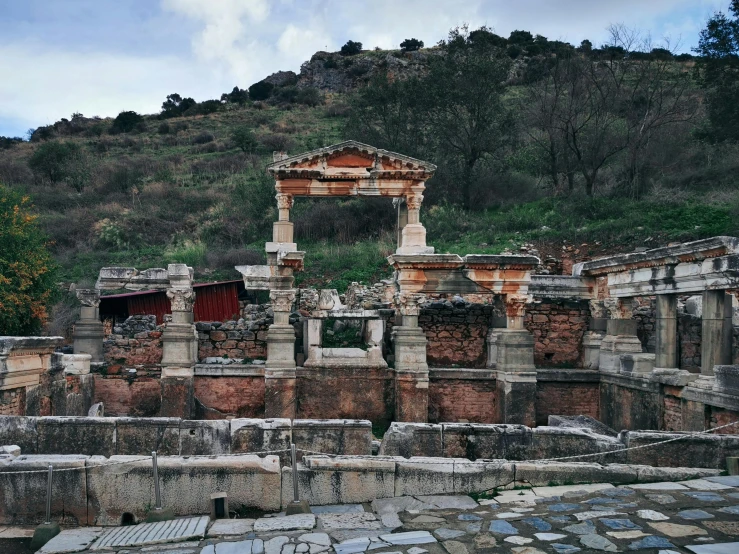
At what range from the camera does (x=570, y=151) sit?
26672mm

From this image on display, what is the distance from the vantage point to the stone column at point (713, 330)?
1110 cm

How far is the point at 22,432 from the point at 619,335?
40.3 feet

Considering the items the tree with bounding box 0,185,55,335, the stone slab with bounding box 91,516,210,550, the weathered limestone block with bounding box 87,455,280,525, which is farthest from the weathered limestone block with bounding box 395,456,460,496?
the tree with bounding box 0,185,55,335

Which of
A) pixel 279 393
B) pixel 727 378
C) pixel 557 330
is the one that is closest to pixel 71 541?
pixel 279 393

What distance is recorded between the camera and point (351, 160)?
15312mm

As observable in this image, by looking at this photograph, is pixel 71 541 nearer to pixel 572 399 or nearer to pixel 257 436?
pixel 257 436

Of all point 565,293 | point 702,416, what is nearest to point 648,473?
point 702,416

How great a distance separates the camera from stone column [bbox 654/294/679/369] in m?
12.6

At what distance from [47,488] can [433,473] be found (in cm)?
420

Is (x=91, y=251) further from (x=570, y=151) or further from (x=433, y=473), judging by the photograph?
(x=433, y=473)

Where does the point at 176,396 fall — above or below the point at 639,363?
below

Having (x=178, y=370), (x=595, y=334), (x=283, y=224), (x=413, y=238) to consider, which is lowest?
(x=178, y=370)

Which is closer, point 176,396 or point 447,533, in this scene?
point 447,533

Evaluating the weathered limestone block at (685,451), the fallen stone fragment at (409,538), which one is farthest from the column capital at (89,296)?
the weathered limestone block at (685,451)
